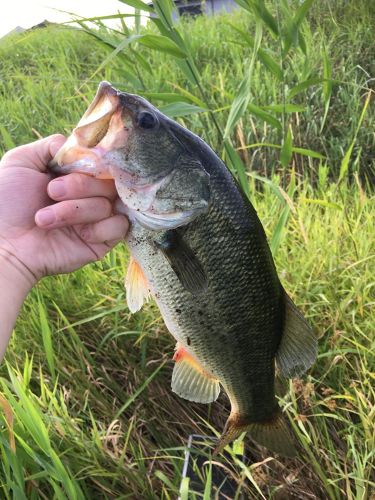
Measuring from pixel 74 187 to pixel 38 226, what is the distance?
21cm

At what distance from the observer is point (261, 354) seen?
4.56 ft

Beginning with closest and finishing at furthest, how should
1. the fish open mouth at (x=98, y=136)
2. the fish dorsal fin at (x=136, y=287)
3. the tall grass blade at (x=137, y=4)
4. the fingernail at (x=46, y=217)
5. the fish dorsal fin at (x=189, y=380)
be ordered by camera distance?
1. the fish open mouth at (x=98, y=136)
2. the fingernail at (x=46, y=217)
3. the fish dorsal fin at (x=136, y=287)
4. the fish dorsal fin at (x=189, y=380)
5. the tall grass blade at (x=137, y=4)

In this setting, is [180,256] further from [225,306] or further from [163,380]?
[163,380]

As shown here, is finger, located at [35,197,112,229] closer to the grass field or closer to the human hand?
the human hand

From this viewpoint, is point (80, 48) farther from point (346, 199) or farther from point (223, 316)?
point (223, 316)

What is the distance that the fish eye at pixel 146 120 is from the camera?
46.2 inches

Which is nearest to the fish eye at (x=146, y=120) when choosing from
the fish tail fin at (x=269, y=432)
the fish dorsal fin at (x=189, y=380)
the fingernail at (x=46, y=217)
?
the fingernail at (x=46, y=217)

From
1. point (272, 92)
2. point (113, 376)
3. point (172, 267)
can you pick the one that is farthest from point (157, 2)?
point (272, 92)

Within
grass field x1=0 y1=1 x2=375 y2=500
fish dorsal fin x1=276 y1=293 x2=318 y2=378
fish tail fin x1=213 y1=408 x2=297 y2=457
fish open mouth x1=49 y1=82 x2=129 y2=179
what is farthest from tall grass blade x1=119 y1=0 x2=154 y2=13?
fish tail fin x1=213 y1=408 x2=297 y2=457

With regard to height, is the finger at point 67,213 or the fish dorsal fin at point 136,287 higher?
the finger at point 67,213

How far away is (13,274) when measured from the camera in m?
1.41

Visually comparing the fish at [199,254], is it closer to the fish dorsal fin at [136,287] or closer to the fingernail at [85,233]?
the fish dorsal fin at [136,287]

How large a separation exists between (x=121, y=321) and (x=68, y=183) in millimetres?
1060

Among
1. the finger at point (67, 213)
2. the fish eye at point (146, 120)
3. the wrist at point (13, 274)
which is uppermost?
the fish eye at point (146, 120)
